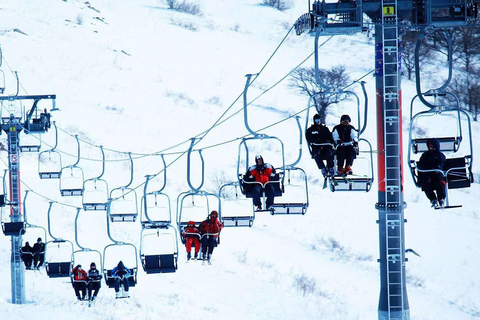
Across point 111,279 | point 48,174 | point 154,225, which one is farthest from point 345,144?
point 48,174

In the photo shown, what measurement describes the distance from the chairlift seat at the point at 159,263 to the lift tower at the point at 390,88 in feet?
17.8

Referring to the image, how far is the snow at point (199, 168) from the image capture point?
1009 inches

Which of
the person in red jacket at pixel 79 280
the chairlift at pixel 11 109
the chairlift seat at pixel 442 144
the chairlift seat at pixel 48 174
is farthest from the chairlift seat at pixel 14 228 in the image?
the chairlift seat at pixel 442 144

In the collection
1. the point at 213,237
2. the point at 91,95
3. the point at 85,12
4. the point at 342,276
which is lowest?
the point at 342,276

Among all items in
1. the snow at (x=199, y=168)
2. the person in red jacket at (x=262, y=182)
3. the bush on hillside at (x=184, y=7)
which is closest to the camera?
the person in red jacket at (x=262, y=182)

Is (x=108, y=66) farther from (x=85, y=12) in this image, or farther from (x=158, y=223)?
(x=158, y=223)

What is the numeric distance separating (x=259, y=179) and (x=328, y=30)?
133 inches

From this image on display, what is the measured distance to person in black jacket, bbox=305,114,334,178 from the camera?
42.5 feet

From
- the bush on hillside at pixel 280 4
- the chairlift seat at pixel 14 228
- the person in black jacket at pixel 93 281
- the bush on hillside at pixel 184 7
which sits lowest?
the person in black jacket at pixel 93 281

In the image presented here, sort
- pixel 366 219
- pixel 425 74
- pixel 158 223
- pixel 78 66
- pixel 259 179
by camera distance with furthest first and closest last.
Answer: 1. pixel 425 74
2. pixel 78 66
3. pixel 366 219
4. pixel 158 223
5. pixel 259 179

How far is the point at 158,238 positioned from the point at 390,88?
2539 cm

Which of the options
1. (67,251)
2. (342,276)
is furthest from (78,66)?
(342,276)

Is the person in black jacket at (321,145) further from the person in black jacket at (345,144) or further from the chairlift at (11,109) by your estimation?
the chairlift at (11,109)

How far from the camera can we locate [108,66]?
2098 inches
